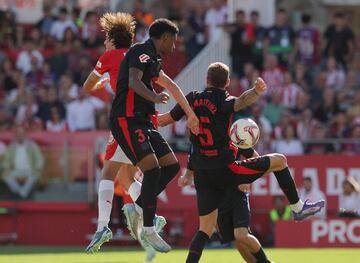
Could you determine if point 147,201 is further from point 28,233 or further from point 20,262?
point 28,233

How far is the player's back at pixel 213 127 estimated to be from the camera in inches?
494

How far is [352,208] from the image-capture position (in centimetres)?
2145

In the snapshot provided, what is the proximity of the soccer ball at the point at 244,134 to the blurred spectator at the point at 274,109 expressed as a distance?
387 inches

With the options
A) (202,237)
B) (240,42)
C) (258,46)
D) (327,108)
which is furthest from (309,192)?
(202,237)

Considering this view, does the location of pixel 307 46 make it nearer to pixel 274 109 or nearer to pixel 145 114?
pixel 274 109

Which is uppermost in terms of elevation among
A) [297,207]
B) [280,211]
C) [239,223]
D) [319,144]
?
[297,207]

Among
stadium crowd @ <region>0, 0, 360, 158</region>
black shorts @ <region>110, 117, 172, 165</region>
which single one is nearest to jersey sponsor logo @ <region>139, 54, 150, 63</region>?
black shorts @ <region>110, 117, 172, 165</region>

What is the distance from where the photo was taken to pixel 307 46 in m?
24.4

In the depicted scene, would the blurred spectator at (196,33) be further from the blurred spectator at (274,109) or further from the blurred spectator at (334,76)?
the blurred spectator at (334,76)

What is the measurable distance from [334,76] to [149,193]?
38.3 ft

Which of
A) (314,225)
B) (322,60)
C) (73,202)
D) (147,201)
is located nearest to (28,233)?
(73,202)

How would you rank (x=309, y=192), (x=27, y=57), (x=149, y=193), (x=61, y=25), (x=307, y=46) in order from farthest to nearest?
(x=61, y=25) → (x=27, y=57) → (x=307, y=46) → (x=309, y=192) → (x=149, y=193)

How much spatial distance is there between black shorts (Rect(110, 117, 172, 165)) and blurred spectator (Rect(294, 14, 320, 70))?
1201 cm

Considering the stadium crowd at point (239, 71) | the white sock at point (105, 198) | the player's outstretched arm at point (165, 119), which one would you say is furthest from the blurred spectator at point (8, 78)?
the player's outstretched arm at point (165, 119)
